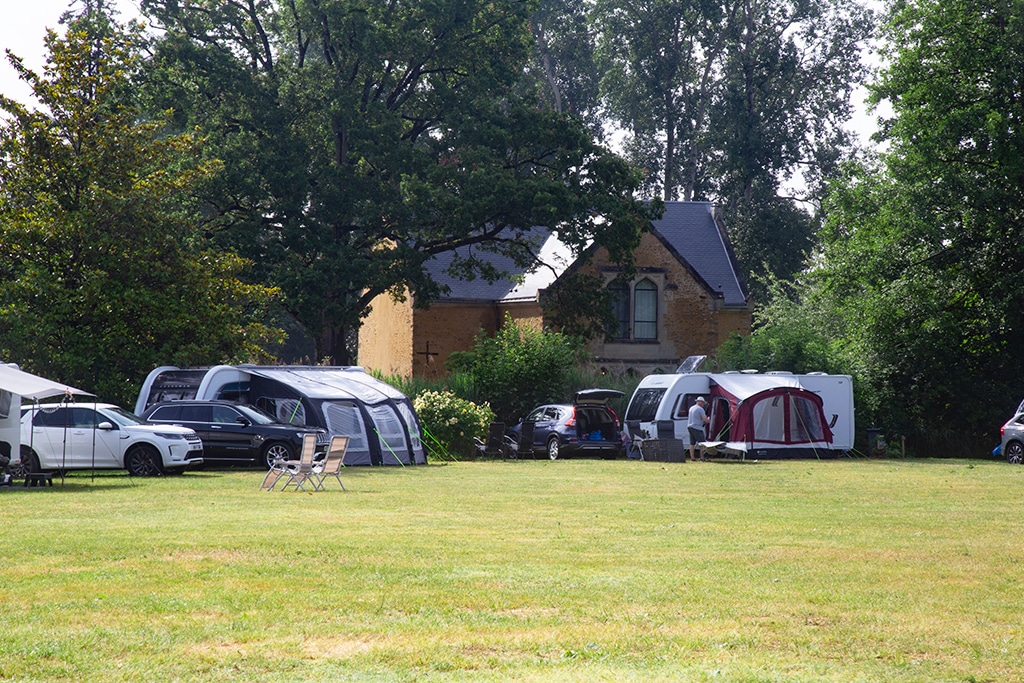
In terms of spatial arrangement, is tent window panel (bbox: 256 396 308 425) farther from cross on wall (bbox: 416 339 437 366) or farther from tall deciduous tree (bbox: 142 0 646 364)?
cross on wall (bbox: 416 339 437 366)

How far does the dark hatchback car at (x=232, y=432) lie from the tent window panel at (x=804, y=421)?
1394cm

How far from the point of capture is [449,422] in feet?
111

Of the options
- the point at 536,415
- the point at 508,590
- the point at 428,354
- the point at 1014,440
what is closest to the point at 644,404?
the point at 536,415

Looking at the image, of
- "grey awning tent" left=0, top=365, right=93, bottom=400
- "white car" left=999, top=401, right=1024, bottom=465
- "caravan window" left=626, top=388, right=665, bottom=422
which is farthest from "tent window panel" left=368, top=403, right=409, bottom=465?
"white car" left=999, top=401, right=1024, bottom=465

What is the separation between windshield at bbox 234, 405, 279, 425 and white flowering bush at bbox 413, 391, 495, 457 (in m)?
6.32

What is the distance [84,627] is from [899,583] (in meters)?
6.24

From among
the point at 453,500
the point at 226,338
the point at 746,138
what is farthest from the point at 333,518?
the point at 746,138

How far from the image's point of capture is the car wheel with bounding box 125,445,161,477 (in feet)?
80.4

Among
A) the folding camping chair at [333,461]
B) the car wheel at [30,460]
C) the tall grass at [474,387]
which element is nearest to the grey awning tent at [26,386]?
the car wheel at [30,460]

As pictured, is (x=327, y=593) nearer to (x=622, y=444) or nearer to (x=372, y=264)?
(x=622, y=444)

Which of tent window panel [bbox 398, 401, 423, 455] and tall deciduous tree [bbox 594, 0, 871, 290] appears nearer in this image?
tent window panel [bbox 398, 401, 423, 455]

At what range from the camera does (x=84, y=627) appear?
838 centimetres

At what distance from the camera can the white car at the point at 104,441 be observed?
24.0m

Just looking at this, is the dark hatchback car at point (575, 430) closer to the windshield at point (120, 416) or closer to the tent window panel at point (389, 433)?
the tent window panel at point (389, 433)
